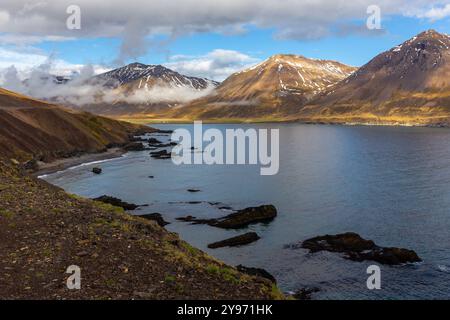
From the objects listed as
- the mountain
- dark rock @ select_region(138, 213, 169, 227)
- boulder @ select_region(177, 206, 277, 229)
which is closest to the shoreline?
the mountain

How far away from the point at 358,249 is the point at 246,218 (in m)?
15.4

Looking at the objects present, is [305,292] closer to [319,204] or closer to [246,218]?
[246,218]

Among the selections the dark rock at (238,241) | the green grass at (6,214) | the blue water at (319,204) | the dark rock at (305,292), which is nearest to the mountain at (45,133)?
the blue water at (319,204)

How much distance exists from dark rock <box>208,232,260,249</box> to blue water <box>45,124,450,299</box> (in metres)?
0.96

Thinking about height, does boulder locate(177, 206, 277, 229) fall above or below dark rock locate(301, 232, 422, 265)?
above

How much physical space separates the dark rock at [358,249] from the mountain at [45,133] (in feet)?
231

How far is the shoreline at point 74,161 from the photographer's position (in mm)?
95250

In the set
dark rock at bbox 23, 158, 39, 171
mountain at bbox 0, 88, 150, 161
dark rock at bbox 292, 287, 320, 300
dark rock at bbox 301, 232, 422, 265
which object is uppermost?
mountain at bbox 0, 88, 150, 161

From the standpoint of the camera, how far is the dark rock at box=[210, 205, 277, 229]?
5494 centimetres

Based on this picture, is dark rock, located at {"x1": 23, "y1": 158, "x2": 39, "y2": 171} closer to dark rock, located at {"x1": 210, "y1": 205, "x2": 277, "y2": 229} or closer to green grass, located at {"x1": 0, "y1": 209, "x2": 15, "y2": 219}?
dark rock, located at {"x1": 210, "y1": 205, "x2": 277, "y2": 229}

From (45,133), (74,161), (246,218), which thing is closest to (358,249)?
(246,218)

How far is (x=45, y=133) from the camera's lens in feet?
383
